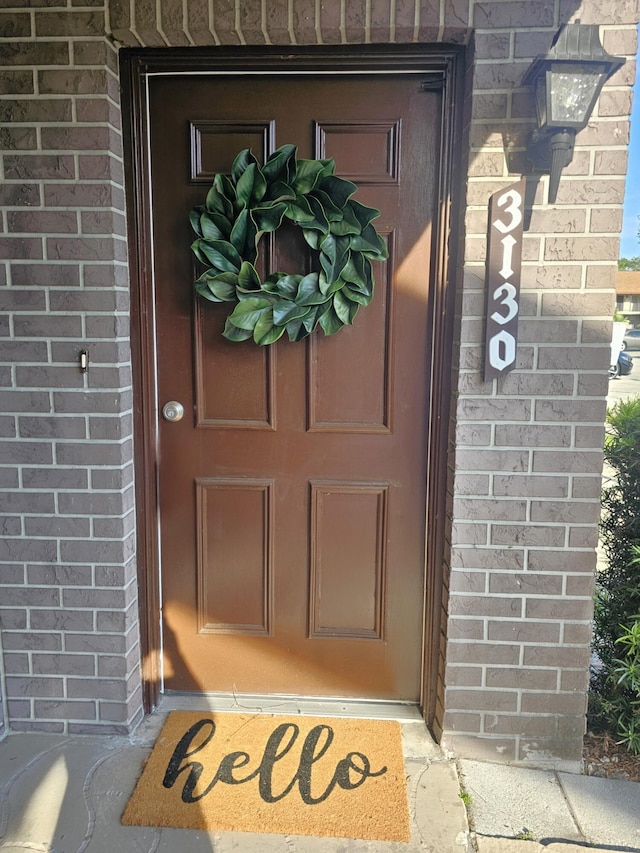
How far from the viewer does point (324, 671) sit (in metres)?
2.29

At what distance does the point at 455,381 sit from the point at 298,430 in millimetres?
581

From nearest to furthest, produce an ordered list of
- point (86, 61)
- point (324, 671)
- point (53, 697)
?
point (86, 61), point (53, 697), point (324, 671)

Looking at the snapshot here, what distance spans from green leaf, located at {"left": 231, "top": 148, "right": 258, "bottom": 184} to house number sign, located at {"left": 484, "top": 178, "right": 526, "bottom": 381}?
784mm

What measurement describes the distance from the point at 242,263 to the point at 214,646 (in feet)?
4.65

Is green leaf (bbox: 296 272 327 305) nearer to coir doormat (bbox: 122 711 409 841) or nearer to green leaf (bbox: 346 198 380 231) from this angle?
green leaf (bbox: 346 198 380 231)

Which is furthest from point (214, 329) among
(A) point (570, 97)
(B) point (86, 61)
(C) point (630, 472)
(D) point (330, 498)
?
(C) point (630, 472)

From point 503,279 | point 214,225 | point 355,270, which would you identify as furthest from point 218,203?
point 503,279

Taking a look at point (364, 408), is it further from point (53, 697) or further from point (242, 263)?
point (53, 697)

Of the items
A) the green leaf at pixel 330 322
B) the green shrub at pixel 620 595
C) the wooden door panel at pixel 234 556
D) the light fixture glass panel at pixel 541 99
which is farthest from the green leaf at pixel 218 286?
the green shrub at pixel 620 595

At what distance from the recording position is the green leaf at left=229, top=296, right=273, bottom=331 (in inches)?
78.5

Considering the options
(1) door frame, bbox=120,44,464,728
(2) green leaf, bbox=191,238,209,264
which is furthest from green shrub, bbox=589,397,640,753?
(2) green leaf, bbox=191,238,209,264

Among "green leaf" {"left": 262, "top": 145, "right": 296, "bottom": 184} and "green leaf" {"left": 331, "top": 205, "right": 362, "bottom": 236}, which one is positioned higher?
"green leaf" {"left": 262, "top": 145, "right": 296, "bottom": 184}

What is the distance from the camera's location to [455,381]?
77.8 inches

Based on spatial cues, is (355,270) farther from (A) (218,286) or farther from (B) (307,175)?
(A) (218,286)
